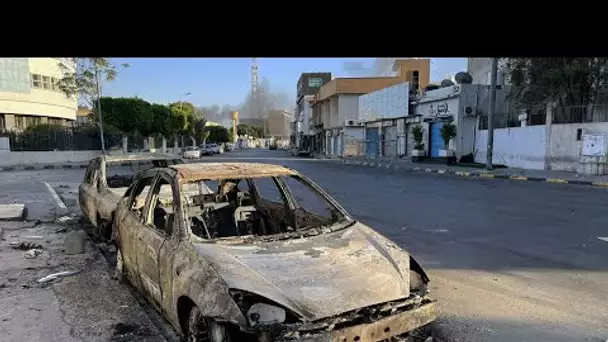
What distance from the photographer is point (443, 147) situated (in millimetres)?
31234

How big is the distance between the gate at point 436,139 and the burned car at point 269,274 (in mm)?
28612

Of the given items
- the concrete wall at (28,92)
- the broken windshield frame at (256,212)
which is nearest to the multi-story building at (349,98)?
the concrete wall at (28,92)

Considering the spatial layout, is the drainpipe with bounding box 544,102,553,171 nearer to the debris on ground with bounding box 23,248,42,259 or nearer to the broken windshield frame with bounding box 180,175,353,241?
the broken windshield frame with bounding box 180,175,353,241

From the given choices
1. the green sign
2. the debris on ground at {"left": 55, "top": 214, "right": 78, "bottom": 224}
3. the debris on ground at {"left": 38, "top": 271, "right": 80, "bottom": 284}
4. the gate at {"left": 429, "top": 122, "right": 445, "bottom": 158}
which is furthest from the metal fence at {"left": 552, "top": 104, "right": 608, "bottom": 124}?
the green sign

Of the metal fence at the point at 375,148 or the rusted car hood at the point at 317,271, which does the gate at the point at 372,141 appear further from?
the rusted car hood at the point at 317,271

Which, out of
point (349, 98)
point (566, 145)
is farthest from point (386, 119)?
point (566, 145)

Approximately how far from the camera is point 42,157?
115 feet

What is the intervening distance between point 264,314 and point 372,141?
43268 mm

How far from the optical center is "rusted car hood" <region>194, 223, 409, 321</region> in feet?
9.75

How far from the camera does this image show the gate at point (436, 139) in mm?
31906

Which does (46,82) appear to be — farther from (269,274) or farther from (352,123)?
(269,274)
